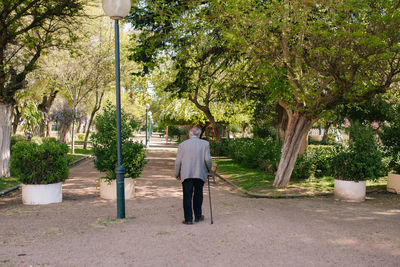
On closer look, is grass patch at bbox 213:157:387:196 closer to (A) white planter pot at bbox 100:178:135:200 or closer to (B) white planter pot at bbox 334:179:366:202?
(B) white planter pot at bbox 334:179:366:202

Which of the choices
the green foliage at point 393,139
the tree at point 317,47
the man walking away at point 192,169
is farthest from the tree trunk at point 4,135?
the green foliage at point 393,139

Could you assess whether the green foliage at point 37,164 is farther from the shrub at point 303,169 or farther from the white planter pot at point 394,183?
the white planter pot at point 394,183

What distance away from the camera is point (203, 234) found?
601cm

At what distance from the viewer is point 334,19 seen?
9.26m

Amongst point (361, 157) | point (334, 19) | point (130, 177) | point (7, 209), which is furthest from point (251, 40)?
point (7, 209)

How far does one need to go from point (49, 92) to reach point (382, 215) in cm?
2528

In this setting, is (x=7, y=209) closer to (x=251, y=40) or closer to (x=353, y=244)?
(x=353, y=244)

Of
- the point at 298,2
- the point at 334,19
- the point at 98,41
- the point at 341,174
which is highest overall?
the point at 98,41

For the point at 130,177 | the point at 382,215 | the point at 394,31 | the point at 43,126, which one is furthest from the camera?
the point at 43,126

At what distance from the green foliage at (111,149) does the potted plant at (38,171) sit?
36.3 inches

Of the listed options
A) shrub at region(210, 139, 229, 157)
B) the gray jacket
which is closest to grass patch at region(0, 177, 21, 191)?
the gray jacket

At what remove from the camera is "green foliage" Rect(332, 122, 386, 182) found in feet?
31.6

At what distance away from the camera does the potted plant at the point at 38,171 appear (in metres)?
8.62

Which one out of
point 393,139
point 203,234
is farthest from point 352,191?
point 203,234
